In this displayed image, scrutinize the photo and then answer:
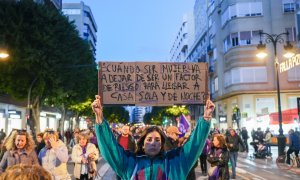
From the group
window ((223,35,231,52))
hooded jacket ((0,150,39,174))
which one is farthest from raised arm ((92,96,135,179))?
window ((223,35,231,52))

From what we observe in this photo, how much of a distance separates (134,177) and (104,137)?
407mm

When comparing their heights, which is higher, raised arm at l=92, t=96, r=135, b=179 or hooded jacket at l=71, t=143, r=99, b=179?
raised arm at l=92, t=96, r=135, b=179

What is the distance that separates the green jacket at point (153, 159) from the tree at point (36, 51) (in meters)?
25.2

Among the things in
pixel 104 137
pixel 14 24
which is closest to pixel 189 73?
pixel 104 137

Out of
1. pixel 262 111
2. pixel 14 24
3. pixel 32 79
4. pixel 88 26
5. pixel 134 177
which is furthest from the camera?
pixel 88 26

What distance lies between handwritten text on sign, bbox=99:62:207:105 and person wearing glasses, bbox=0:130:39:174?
2.53 meters

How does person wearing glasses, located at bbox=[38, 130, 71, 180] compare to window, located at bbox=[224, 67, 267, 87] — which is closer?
person wearing glasses, located at bbox=[38, 130, 71, 180]

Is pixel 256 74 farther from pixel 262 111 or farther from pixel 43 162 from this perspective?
pixel 43 162

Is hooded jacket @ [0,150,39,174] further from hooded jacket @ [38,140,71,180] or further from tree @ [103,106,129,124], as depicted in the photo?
tree @ [103,106,129,124]

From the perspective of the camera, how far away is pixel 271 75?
47.3 meters

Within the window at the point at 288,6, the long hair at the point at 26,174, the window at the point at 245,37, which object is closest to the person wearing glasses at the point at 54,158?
the long hair at the point at 26,174

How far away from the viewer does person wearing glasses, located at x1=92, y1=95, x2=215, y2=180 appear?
3357 millimetres

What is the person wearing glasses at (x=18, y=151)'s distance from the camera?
23.5 ft

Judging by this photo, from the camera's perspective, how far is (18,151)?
23.8ft
